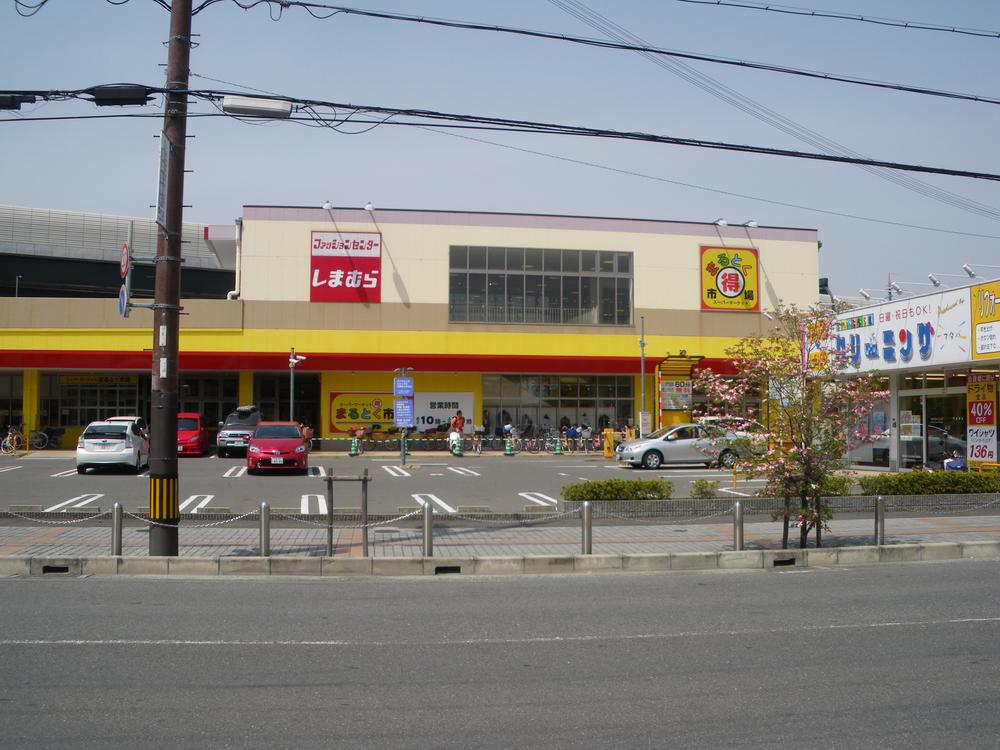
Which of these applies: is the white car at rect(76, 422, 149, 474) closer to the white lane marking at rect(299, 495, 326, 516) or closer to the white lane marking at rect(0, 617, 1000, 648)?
the white lane marking at rect(299, 495, 326, 516)

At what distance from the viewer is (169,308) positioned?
12.7m

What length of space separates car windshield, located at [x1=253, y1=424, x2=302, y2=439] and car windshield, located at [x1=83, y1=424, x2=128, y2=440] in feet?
12.8

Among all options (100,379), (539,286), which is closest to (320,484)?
(539,286)

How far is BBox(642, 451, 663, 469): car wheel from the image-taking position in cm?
3130

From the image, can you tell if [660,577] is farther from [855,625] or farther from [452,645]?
[452,645]

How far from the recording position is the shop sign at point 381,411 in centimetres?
4184

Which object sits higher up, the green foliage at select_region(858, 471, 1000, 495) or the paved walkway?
the green foliage at select_region(858, 471, 1000, 495)

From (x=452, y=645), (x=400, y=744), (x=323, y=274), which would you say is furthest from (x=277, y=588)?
(x=323, y=274)

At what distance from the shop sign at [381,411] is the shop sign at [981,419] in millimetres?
23176

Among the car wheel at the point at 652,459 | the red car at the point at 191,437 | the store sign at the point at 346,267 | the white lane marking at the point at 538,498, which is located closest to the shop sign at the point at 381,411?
the store sign at the point at 346,267

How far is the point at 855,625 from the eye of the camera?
29.2 feet

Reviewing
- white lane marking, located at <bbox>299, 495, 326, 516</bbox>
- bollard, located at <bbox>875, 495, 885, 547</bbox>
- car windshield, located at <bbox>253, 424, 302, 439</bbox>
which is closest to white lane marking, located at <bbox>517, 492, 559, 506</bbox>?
white lane marking, located at <bbox>299, 495, 326, 516</bbox>

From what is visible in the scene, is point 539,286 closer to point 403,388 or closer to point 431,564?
point 403,388

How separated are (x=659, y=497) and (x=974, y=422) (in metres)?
11.6
